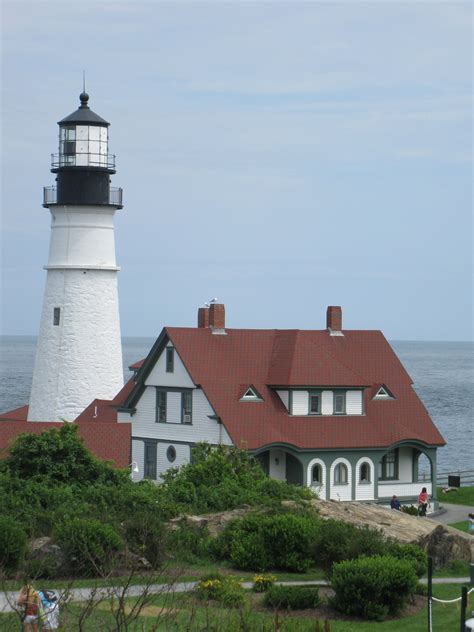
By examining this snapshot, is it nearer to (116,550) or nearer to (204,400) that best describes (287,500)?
(116,550)

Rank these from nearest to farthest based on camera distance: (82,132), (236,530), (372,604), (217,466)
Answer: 1. (372,604)
2. (236,530)
3. (217,466)
4. (82,132)

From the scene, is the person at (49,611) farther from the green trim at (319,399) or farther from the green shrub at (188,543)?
the green trim at (319,399)

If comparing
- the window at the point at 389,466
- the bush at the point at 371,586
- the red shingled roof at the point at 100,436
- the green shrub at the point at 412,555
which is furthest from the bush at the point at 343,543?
the window at the point at 389,466

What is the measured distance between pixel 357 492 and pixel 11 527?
77.6ft

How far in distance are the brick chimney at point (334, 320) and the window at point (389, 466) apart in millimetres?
5528

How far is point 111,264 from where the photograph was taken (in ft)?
165

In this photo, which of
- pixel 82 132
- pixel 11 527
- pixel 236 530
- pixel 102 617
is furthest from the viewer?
pixel 82 132

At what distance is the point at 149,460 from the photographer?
153 ft

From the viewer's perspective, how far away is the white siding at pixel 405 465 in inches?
1876

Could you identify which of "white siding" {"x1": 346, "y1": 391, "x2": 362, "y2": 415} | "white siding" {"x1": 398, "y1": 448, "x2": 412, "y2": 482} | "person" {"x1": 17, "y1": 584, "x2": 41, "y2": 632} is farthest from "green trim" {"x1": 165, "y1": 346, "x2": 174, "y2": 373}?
"person" {"x1": 17, "y1": 584, "x2": 41, "y2": 632}

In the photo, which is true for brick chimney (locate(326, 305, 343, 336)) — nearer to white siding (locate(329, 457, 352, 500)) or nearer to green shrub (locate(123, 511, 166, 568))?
white siding (locate(329, 457, 352, 500))

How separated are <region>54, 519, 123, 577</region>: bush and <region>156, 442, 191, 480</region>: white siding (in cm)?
2084

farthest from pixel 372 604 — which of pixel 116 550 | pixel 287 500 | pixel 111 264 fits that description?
pixel 111 264

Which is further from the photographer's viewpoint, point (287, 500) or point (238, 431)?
point (238, 431)
